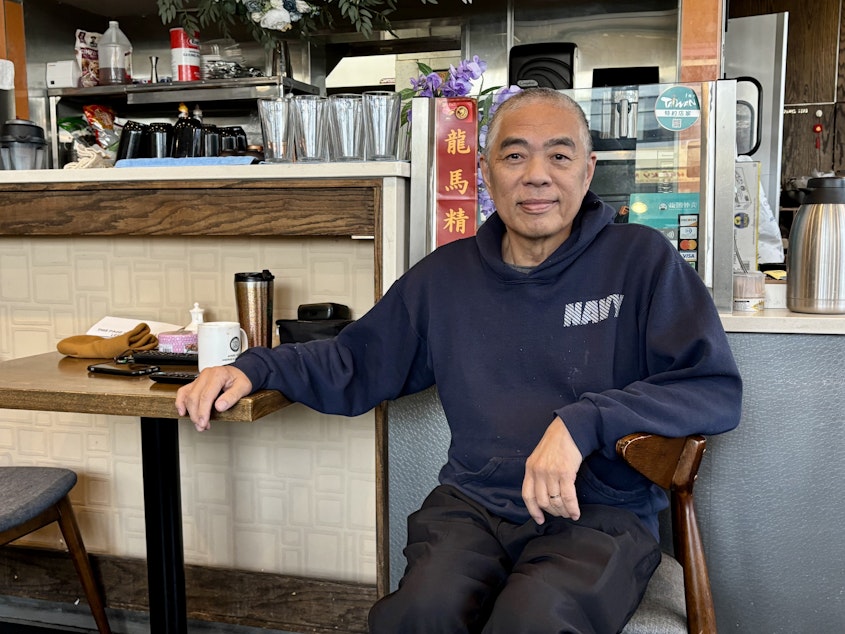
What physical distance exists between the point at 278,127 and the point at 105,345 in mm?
679

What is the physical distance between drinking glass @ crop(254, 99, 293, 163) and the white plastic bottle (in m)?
3.49

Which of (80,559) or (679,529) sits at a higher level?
(679,529)

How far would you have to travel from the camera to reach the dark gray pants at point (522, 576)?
1.36 metres

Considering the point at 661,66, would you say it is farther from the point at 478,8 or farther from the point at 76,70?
the point at 76,70

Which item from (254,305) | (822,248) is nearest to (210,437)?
(254,305)

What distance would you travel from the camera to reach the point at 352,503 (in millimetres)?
2432

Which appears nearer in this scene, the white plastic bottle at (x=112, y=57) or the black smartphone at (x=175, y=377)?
the black smartphone at (x=175, y=377)

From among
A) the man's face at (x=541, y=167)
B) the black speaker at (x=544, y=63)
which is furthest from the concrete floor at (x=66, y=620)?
the black speaker at (x=544, y=63)

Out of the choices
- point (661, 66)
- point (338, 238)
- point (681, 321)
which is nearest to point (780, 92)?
point (661, 66)

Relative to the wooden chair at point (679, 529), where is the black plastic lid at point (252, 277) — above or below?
above

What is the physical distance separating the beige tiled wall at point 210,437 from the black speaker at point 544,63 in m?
2.56

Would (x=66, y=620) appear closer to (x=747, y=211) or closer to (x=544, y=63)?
(x=747, y=211)

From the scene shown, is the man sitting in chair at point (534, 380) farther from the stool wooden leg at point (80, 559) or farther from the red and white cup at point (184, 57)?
the red and white cup at point (184, 57)

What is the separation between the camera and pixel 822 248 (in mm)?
1968
